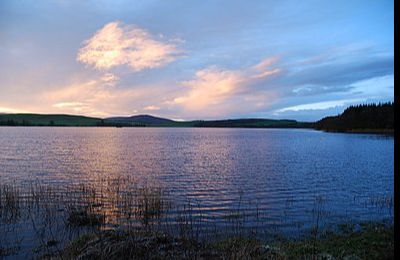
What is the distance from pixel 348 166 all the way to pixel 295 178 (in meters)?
13.9

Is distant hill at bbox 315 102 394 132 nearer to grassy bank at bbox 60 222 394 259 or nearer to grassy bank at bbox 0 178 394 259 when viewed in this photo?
grassy bank at bbox 0 178 394 259

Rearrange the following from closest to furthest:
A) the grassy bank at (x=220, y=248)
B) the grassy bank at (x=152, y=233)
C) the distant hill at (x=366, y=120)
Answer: the grassy bank at (x=220, y=248) < the grassy bank at (x=152, y=233) < the distant hill at (x=366, y=120)

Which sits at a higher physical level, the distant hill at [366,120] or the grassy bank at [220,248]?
the distant hill at [366,120]

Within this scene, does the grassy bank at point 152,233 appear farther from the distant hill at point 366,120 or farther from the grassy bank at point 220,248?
the distant hill at point 366,120

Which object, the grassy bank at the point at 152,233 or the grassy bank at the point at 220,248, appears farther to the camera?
the grassy bank at the point at 152,233

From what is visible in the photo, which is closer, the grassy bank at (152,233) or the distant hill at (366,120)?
the grassy bank at (152,233)

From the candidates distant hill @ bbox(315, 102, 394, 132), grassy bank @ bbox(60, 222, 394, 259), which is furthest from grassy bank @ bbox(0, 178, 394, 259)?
distant hill @ bbox(315, 102, 394, 132)

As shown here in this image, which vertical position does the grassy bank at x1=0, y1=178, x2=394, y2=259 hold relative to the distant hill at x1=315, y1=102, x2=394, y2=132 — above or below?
below

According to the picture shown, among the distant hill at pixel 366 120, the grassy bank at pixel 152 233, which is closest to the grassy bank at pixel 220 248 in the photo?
the grassy bank at pixel 152 233

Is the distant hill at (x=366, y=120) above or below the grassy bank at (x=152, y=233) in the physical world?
above

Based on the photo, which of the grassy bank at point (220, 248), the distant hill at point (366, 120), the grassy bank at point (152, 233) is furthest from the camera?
the distant hill at point (366, 120)

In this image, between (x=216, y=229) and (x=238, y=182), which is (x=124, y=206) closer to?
(x=216, y=229)

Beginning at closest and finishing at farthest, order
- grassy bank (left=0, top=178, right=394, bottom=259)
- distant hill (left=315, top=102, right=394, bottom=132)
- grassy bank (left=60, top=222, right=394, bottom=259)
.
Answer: grassy bank (left=60, top=222, right=394, bottom=259) < grassy bank (left=0, top=178, right=394, bottom=259) < distant hill (left=315, top=102, right=394, bottom=132)
